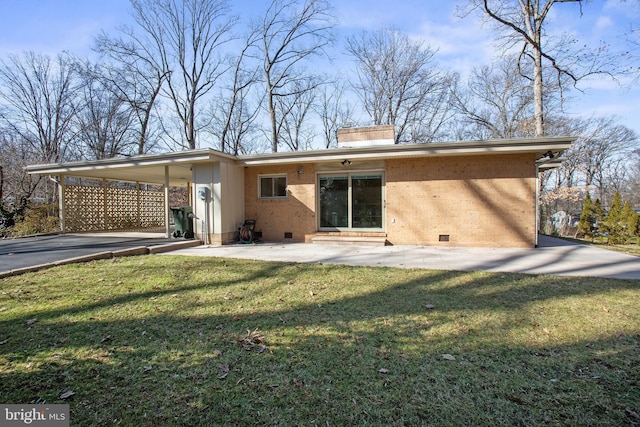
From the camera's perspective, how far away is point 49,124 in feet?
67.4

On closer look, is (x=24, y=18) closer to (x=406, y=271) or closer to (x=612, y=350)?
(x=406, y=271)

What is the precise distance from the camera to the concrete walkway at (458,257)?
223 inches

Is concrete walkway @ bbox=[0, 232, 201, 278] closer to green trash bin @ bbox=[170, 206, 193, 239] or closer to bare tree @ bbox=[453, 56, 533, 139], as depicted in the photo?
green trash bin @ bbox=[170, 206, 193, 239]

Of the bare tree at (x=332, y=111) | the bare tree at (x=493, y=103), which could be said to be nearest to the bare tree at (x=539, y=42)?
the bare tree at (x=493, y=103)

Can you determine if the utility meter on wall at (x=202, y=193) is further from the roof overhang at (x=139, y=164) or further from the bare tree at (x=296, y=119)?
the bare tree at (x=296, y=119)

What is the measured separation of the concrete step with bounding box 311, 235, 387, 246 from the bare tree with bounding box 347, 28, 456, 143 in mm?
14865

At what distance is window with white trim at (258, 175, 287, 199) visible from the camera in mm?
10297

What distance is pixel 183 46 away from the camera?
21297 mm

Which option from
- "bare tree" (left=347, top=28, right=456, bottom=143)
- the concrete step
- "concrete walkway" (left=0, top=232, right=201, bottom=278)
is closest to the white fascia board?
"concrete walkway" (left=0, top=232, right=201, bottom=278)

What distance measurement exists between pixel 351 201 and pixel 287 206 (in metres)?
2.11

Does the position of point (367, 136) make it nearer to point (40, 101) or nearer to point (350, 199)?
point (350, 199)

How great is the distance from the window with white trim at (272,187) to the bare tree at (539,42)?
11.3m

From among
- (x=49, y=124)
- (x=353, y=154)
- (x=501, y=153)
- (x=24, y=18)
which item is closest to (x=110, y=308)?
(x=353, y=154)

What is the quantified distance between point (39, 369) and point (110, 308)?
137 centimetres
